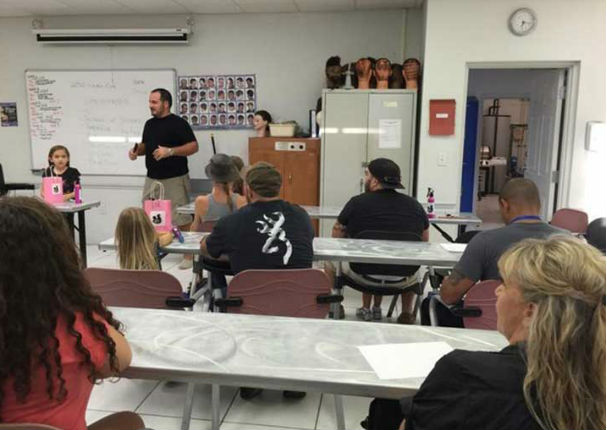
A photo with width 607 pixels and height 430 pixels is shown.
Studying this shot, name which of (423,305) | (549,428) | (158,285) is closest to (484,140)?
(423,305)

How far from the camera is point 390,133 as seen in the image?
218 inches

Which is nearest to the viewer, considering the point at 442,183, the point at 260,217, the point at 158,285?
the point at 158,285

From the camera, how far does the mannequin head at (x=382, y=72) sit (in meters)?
5.49

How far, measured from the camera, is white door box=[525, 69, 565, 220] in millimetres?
5258

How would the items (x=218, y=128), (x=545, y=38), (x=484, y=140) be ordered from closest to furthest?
(x=545, y=38) → (x=218, y=128) → (x=484, y=140)

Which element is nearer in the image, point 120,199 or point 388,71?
point 388,71

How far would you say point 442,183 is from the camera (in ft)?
17.6

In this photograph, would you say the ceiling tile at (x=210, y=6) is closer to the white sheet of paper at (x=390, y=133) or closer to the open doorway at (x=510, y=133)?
the white sheet of paper at (x=390, y=133)

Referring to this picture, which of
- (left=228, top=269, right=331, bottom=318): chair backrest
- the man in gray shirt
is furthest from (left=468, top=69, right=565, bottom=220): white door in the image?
(left=228, top=269, right=331, bottom=318): chair backrest

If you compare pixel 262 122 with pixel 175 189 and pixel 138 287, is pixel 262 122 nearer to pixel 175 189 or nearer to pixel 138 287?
pixel 175 189

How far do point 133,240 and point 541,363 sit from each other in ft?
6.97

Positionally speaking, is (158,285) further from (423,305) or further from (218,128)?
(218,128)

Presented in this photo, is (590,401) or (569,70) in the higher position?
(569,70)

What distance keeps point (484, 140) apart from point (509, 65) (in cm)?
866
